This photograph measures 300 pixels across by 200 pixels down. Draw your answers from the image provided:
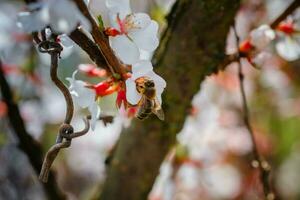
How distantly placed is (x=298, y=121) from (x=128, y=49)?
1.31 m

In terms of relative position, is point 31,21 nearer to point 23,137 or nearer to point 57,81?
point 57,81

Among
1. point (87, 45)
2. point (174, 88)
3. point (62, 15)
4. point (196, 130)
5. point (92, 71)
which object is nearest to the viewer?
point (62, 15)

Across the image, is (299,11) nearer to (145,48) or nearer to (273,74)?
(145,48)

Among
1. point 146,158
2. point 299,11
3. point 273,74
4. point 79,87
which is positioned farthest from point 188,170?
point 273,74

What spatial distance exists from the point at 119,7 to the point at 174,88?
289 millimetres

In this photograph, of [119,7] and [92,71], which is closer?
[119,7]

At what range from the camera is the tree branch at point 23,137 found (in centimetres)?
88

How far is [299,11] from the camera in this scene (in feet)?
2.74

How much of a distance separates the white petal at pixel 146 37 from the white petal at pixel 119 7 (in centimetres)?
2

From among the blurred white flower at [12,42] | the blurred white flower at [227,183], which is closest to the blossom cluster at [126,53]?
the blurred white flower at [12,42]

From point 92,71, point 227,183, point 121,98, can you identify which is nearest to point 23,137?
point 92,71

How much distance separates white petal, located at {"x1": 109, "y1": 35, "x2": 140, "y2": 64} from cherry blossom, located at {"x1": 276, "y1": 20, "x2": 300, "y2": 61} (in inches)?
12.1

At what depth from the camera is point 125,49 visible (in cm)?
55

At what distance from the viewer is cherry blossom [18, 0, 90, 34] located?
0.44 meters
